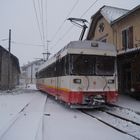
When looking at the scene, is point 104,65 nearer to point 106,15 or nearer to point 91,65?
point 91,65

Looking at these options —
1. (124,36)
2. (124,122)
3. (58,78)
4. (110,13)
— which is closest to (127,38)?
(124,36)

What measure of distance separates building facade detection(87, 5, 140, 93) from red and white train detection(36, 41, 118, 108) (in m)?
4.20

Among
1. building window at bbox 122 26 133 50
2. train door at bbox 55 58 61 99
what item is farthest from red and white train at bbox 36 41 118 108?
building window at bbox 122 26 133 50

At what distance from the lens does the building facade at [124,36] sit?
19.9m

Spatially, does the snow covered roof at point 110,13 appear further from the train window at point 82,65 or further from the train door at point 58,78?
the train window at point 82,65

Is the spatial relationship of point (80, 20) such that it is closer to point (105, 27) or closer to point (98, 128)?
point (105, 27)

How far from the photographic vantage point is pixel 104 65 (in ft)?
42.7

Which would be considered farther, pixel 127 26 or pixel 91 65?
pixel 127 26

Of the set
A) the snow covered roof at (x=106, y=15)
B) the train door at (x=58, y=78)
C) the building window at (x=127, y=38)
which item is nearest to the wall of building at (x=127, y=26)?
the building window at (x=127, y=38)

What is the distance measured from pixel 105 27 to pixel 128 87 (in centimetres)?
684

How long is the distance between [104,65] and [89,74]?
0.90m

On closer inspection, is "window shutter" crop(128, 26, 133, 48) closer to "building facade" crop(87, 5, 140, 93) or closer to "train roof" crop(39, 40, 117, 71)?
"building facade" crop(87, 5, 140, 93)

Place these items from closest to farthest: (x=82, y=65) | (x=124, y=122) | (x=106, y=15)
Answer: (x=124, y=122) < (x=82, y=65) < (x=106, y=15)

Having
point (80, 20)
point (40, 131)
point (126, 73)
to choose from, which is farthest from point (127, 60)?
point (40, 131)
